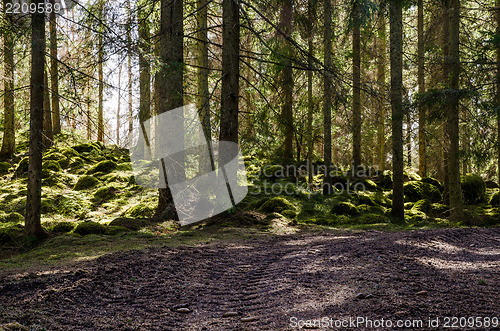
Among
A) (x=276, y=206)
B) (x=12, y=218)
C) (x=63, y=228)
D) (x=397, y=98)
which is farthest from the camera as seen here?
(x=276, y=206)

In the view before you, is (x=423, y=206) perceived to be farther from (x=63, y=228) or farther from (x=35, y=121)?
(x=35, y=121)

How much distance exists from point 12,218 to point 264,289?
895cm

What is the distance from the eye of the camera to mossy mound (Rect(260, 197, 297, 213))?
11883 millimetres

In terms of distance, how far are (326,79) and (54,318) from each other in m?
6.72

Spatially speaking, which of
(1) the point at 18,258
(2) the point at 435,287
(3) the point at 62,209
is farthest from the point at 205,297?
(3) the point at 62,209

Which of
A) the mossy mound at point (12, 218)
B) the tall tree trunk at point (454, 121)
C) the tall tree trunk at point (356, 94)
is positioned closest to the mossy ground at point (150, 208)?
the mossy mound at point (12, 218)

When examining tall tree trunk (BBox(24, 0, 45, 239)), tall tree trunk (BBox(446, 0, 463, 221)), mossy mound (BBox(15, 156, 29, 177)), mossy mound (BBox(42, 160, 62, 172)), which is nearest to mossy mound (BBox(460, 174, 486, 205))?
tall tree trunk (BBox(446, 0, 463, 221))

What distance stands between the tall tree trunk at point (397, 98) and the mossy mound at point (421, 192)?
3.60 m

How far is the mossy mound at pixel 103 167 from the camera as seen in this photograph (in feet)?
51.4

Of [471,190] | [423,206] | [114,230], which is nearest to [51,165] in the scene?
[114,230]

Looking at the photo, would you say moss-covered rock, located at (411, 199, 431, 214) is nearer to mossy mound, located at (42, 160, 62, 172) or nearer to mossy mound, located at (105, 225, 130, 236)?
mossy mound, located at (105, 225, 130, 236)

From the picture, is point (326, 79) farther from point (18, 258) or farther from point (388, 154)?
point (388, 154)

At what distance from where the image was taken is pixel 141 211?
10961 mm

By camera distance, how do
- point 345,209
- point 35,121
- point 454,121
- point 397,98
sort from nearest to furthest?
point 35,121, point 454,121, point 397,98, point 345,209
